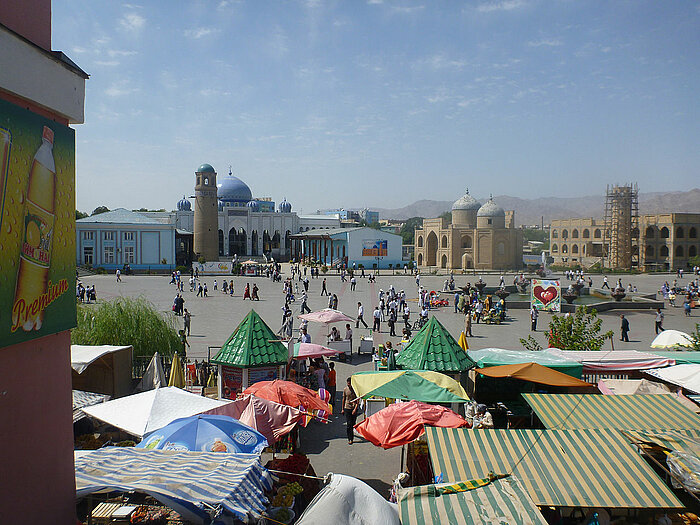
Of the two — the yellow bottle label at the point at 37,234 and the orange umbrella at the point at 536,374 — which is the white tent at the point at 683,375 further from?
the yellow bottle label at the point at 37,234

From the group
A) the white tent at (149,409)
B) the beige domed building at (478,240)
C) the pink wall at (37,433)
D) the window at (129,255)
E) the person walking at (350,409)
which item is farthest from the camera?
the beige domed building at (478,240)

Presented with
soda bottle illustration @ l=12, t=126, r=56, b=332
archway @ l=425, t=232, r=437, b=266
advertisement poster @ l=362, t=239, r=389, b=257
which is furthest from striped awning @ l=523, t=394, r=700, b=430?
archway @ l=425, t=232, r=437, b=266

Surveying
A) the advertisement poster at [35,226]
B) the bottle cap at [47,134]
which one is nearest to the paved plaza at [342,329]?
the advertisement poster at [35,226]

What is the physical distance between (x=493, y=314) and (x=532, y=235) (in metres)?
162

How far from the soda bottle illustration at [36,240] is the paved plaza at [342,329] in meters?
5.71

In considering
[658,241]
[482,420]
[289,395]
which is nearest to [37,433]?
[289,395]

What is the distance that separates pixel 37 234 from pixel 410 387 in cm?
643

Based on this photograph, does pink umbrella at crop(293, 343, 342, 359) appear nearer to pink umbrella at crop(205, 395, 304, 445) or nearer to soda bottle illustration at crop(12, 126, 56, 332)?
pink umbrella at crop(205, 395, 304, 445)

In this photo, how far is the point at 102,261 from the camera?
5759 cm

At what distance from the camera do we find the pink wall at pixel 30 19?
3.78 m

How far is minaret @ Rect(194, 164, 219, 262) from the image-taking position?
2554 inches

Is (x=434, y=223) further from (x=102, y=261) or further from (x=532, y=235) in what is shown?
(x=532, y=235)

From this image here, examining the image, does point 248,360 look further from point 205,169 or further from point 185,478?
point 205,169

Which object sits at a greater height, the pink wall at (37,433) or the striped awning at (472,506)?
the pink wall at (37,433)
